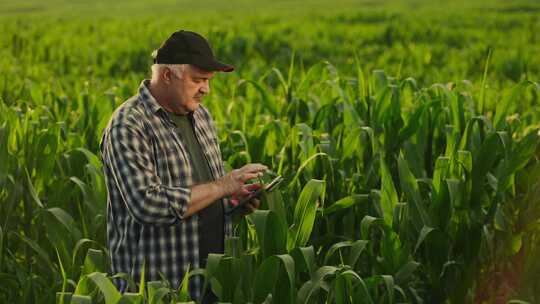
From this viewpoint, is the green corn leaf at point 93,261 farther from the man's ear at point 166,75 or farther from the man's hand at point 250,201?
the man's ear at point 166,75

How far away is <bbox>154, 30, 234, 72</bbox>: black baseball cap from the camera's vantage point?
4.04 metres

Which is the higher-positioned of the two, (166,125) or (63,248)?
(166,125)

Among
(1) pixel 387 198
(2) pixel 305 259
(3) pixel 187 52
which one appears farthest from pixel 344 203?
(3) pixel 187 52

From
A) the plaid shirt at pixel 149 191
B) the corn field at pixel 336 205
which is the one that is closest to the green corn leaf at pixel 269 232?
the corn field at pixel 336 205

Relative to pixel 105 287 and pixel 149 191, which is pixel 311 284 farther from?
pixel 105 287

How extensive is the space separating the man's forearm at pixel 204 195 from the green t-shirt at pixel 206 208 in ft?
0.47

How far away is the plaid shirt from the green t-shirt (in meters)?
0.03

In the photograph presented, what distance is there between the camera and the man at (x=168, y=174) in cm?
400

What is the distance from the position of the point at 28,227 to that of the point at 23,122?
0.83 metres

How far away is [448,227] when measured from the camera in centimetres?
512

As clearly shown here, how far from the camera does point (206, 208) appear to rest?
428cm

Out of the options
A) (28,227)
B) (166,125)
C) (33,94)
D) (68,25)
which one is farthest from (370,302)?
(68,25)

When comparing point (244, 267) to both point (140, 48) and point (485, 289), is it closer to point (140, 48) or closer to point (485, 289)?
point (485, 289)

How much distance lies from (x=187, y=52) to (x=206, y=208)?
60 cm
